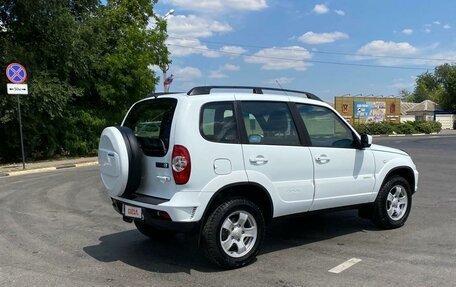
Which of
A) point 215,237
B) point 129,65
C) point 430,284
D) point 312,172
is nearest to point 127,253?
point 215,237

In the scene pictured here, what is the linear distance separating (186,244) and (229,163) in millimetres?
1707

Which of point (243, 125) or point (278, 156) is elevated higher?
point (243, 125)

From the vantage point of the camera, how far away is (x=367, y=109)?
1896 inches

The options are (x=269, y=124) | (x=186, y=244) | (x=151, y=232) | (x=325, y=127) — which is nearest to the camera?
(x=269, y=124)

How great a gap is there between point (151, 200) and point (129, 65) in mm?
16515

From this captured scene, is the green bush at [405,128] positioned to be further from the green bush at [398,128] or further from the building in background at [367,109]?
the building in background at [367,109]

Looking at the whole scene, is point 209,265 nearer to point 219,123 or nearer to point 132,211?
point 132,211

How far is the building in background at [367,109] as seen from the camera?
4631cm

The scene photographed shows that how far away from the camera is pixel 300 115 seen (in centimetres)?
609

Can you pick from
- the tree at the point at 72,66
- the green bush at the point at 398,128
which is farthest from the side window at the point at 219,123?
the green bush at the point at 398,128

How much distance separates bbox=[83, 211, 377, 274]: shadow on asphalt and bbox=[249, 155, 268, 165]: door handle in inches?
31.6

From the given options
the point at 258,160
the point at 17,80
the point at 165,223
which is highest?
the point at 17,80

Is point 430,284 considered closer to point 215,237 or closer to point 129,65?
point 215,237

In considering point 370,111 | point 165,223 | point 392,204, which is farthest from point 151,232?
point 370,111
